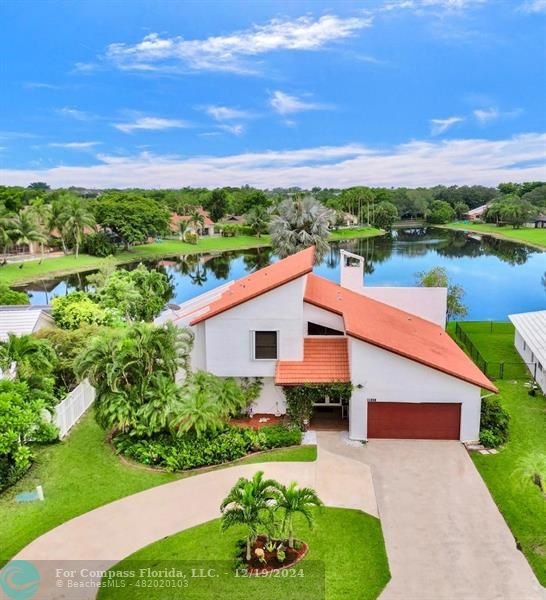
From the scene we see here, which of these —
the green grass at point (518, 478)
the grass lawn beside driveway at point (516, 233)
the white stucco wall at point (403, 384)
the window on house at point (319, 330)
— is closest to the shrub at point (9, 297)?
the window on house at point (319, 330)

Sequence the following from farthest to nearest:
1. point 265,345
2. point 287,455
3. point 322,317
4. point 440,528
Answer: point 322,317
point 265,345
point 287,455
point 440,528

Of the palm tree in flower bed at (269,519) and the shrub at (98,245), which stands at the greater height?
the shrub at (98,245)

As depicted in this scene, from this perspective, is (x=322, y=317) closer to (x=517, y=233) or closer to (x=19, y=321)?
(x=19, y=321)

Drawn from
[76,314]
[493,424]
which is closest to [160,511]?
[493,424]

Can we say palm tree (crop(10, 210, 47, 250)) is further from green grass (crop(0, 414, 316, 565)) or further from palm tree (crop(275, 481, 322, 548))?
palm tree (crop(275, 481, 322, 548))

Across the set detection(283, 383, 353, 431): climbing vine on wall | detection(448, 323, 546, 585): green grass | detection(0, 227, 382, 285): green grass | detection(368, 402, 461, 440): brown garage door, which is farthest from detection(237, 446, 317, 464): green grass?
detection(0, 227, 382, 285): green grass

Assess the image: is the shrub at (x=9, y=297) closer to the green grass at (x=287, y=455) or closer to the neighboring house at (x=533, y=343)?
the green grass at (x=287, y=455)

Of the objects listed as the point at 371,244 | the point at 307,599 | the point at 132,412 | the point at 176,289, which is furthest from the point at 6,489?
the point at 371,244
